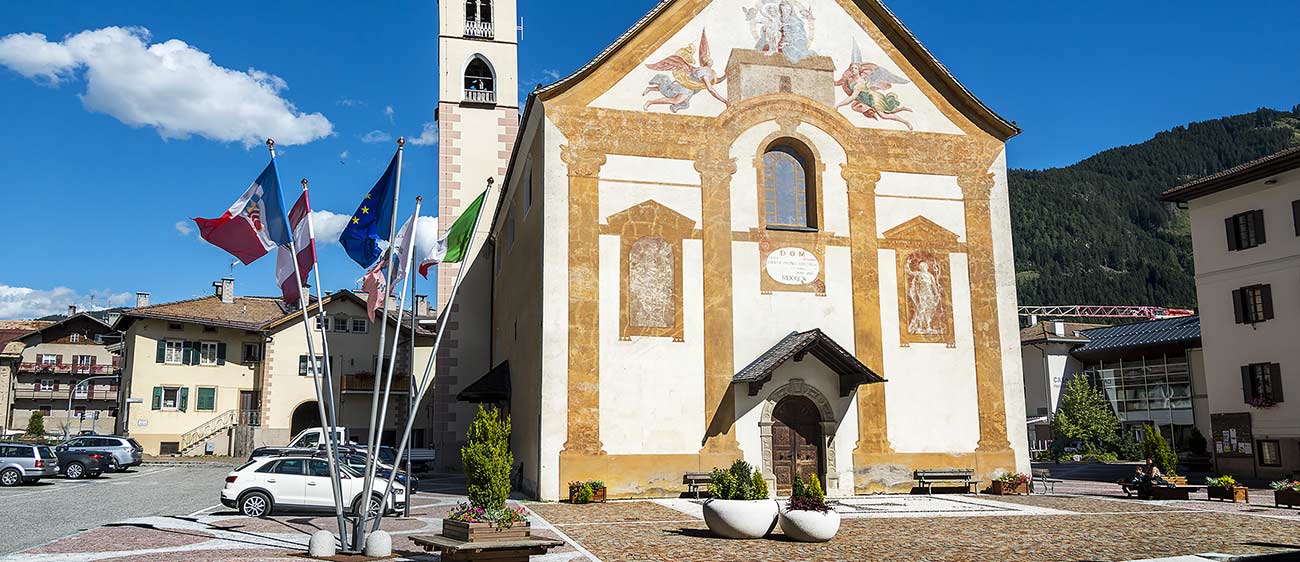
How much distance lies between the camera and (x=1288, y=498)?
72.4 ft

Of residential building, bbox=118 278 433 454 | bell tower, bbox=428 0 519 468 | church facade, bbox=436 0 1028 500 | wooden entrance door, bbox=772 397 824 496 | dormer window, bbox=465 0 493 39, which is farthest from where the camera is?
residential building, bbox=118 278 433 454

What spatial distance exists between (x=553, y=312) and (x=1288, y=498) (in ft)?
57.7

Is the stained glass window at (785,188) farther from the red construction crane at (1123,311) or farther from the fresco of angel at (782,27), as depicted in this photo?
the red construction crane at (1123,311)

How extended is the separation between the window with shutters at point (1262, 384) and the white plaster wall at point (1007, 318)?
545 inches

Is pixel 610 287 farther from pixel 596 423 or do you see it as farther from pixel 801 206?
pixel 801 206

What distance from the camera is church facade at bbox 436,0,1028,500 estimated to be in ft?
75.4

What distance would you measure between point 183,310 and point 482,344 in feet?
80.9

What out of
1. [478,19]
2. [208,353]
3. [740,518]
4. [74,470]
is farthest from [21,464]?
[740,518]

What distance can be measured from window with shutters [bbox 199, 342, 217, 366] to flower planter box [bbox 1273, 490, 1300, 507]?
4847cm

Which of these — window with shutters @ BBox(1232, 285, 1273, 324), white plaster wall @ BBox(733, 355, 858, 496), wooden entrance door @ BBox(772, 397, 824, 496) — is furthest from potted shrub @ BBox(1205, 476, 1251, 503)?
window with shutters @ BBox(1232, 285, 1273, 324)

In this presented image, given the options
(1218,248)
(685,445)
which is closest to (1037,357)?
(1218,248)

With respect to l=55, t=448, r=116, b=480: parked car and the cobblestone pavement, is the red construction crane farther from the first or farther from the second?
l=55, t=448, r=116, b=480: parked car

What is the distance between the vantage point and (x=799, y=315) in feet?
79.5

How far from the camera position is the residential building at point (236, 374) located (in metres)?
50.4
